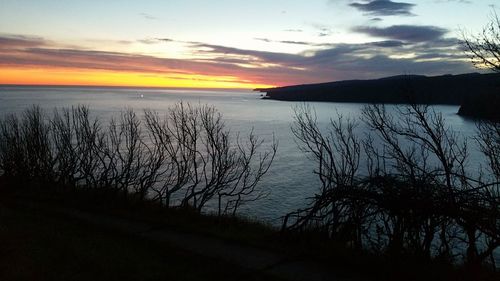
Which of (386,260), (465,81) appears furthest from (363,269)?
(465,81)

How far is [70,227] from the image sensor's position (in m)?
10.6

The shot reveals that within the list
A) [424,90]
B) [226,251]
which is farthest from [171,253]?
[424,90]

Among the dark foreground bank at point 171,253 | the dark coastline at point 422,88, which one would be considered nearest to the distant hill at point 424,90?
the dark coastline at point 422,88

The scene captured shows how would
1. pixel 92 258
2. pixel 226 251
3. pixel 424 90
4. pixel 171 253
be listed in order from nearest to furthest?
pixel 92 258, pixel 171 253, pixel 226 251, pixel 424 90

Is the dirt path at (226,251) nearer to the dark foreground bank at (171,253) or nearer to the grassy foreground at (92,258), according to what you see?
the dark foreground bank at (171,253)

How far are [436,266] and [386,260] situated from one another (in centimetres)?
89

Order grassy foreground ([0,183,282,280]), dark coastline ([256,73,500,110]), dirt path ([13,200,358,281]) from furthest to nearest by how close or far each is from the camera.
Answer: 1. dark coastline ([256,73,500,110])
2. dirt path ([13,200,358,281])
3. grassy foreground ([0,183,282,280])

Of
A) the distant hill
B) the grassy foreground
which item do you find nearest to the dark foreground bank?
the grassy foreground

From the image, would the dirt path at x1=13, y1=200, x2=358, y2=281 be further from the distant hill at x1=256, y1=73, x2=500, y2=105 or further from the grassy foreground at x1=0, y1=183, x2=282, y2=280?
the distant hill at x1=256, y1=73, x2=500, y2=105

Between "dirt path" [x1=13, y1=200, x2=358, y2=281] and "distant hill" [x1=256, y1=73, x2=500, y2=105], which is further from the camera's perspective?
"distant hill" [x1=256, y1=73, x2=500, y2=105]

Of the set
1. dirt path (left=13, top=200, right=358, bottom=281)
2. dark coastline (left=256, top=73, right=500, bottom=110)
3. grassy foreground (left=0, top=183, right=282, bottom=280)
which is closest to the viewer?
grassy foreground (left=0, top=183, right=282, bottom=280)

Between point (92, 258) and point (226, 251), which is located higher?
point (92, 258)

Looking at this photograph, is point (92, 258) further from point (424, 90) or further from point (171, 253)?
point (424, 90)

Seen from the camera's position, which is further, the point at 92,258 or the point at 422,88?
the point at 422,88
